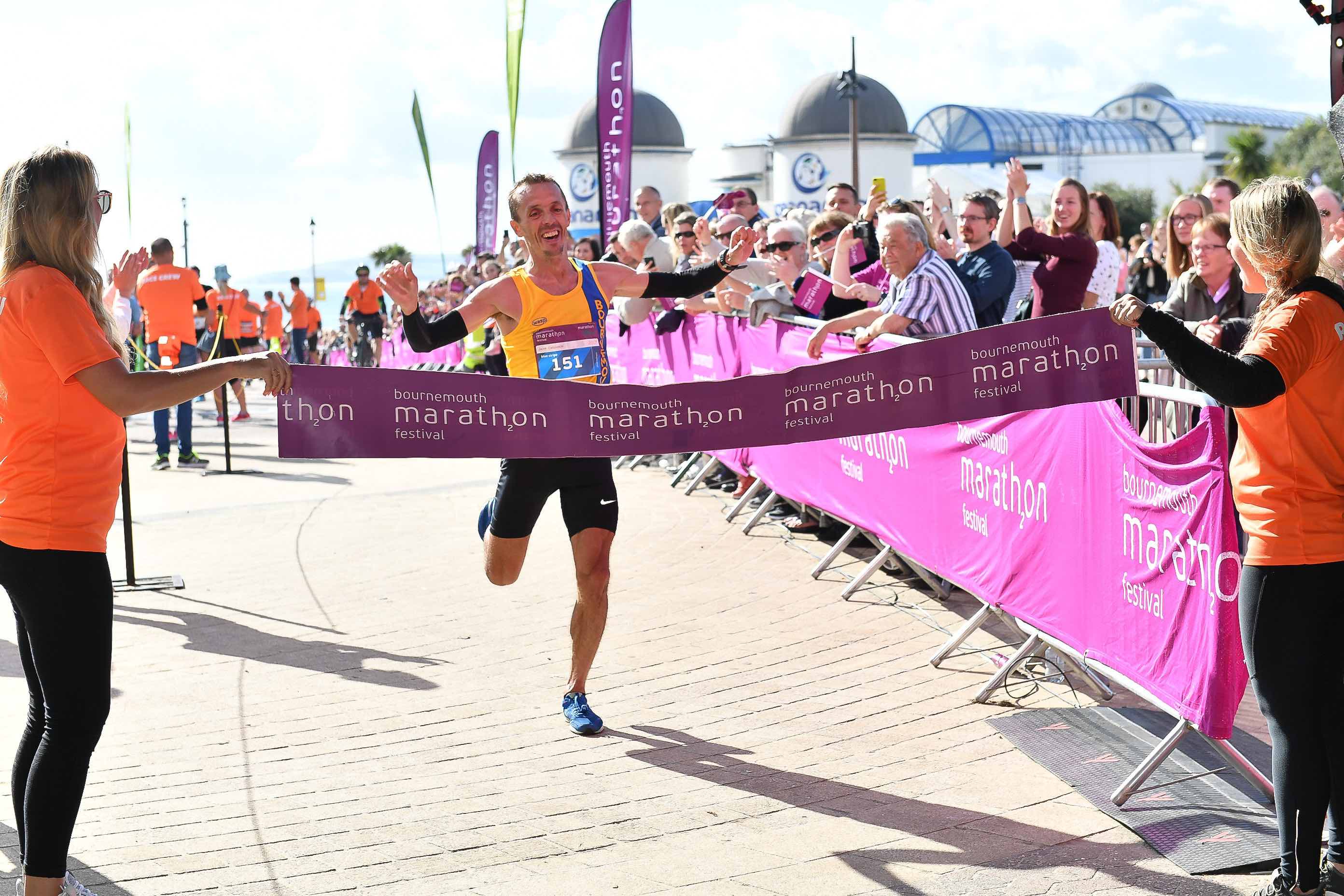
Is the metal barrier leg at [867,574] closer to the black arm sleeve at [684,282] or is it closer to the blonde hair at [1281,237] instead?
the black arm sleeve at [684,282]

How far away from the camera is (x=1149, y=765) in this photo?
4.42 meters

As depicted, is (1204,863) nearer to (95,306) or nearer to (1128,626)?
(1128,626)

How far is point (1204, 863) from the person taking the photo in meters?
4.00

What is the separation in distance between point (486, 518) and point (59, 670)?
267cm

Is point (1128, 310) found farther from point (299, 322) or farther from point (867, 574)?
point (299, 322)

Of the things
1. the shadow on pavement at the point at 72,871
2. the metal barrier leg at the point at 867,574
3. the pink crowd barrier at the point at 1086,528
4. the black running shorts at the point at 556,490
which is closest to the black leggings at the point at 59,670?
the shadow on pavement at the point at 72,871

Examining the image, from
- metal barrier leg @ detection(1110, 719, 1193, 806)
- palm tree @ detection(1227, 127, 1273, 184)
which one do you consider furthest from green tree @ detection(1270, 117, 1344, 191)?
metal barrier leg @ detection(1110, 719, 1193, 806)

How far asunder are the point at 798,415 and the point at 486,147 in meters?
20.0

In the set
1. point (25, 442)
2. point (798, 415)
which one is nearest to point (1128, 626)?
point (798, 415)

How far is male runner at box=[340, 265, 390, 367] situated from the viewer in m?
27.3

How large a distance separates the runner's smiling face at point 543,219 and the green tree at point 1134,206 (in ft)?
305

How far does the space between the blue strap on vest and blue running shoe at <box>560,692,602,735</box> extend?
133 centimetres

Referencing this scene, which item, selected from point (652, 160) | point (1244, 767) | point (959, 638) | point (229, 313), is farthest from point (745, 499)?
point (652, 160)

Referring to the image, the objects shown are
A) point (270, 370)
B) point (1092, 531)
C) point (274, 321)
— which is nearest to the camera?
point (270, 370)
